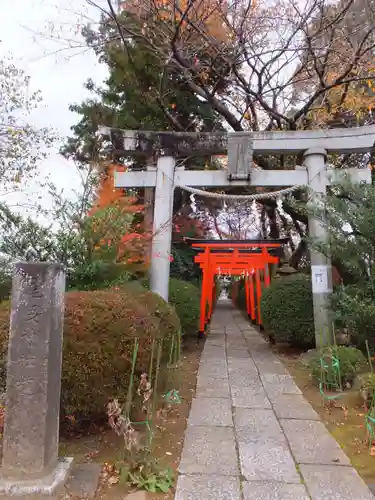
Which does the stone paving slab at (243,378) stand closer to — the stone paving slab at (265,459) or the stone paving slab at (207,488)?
the stone paving slab at (265,459)

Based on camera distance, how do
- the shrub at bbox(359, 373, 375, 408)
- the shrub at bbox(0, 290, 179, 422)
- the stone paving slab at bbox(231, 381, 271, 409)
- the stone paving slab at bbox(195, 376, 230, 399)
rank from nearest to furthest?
the shrub at bbox(0, 290, 179, 422) → the shrub at bbox(359, 373, 375, 408) → the stone paving slab at bbox(231, 381, 271, 409) → the stone paving slab at bbox(195, 376, 230, 399)

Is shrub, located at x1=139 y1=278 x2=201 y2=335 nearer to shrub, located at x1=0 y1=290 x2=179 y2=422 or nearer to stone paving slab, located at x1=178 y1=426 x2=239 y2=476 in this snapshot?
stone paving slab, located at x1=178 y1=426 x2=239 y2=476

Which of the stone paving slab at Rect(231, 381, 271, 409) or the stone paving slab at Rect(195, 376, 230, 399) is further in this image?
the stone paving slab at Rect(195, 376, 230, 399)

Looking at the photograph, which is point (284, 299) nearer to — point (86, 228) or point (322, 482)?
point (86, 228)

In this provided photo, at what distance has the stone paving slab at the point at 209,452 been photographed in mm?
2729

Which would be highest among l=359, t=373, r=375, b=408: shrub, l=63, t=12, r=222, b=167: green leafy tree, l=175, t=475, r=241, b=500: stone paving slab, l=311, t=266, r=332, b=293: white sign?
l=63, t=12, r=222, b=167: green leafy tree

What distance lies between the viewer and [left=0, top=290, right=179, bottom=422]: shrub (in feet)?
9.59

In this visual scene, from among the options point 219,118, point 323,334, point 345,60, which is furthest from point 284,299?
point 219,118

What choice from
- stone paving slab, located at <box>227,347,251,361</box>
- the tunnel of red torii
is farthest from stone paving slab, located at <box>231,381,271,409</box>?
the tunnel of red torii

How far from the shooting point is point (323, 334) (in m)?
6.39

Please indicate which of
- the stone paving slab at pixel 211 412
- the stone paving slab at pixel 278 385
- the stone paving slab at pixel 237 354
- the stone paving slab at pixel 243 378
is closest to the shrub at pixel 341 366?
the stone paving slab at pixel 278 385

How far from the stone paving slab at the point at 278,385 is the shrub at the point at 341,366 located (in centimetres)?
35

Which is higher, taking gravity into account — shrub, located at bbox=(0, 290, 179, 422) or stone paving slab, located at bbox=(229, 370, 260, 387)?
shrub, located at bbox=(0, 290, 179, 422)

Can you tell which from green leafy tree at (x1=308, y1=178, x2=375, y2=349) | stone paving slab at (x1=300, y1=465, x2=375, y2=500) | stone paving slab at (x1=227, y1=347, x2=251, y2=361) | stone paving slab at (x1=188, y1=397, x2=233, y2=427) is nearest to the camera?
stone paving slab at (x1=300, y1=465, x2=375, y2=500)
